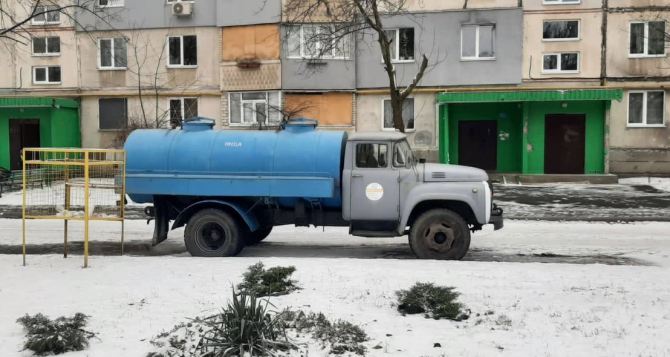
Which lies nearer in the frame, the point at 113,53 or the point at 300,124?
the point at 300,124

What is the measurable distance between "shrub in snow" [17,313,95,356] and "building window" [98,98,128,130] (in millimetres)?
25287

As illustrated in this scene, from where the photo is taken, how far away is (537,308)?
280 inches

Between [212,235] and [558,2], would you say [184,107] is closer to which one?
[558,2]

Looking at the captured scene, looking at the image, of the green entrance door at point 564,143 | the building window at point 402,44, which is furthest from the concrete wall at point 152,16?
the green entrance door at point 564,143

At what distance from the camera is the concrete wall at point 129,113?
30.1m

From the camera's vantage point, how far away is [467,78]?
27812 millimetres

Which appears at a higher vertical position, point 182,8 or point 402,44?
point 182,8

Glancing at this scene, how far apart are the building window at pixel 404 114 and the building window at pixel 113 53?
12510 mm

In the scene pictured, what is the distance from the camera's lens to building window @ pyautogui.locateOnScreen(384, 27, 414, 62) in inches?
1125

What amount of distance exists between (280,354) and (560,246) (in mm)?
8114

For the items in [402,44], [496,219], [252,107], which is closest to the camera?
[496,219]

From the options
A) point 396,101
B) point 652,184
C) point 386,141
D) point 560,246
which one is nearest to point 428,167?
point 386,141

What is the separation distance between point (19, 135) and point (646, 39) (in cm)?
2905

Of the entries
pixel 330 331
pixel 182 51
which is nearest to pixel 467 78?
pixel 182 51
